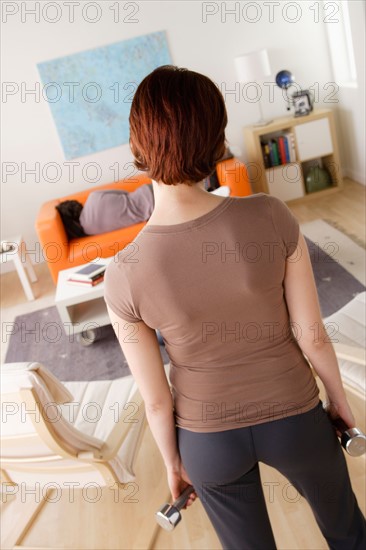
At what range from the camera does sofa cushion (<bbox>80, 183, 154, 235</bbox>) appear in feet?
15.6

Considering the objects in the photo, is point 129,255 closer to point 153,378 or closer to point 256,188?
point 153,378

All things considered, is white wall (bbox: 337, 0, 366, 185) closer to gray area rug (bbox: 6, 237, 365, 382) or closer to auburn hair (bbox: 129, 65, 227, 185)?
gray area rug (bbox: 6, 237, 365, 382)

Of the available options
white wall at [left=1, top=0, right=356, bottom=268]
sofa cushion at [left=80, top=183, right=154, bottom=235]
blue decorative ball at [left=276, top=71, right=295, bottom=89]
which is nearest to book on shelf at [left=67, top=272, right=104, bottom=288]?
sofa cushion at [left=80, top=183, right=154, bottom=235]

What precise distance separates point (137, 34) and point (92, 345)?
3079 mm

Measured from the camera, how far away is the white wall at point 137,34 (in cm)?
515

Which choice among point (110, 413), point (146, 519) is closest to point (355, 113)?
point (110, 413)

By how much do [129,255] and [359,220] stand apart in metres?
3.91

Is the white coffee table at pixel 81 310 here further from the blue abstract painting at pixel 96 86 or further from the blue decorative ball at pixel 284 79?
the blue decorative ball at pixel 284 79

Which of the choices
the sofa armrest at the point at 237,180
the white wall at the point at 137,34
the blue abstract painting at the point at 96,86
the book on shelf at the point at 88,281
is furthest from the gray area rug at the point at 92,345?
the blue abstract painting at the point at 96,86

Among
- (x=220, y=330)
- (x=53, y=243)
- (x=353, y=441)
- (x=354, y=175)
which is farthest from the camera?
(x=354, y=175)

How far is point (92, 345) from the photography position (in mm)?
3744

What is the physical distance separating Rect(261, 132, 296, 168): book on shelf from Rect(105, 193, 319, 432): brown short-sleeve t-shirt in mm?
4527

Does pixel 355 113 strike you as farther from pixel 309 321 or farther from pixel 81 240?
pixel 309 321

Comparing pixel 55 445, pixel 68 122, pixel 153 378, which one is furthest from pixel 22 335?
pixel 153 378
